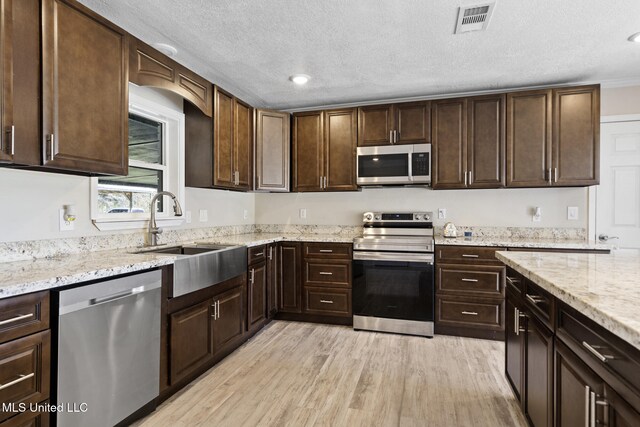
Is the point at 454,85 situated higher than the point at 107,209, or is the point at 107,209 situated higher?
the point at 454,85

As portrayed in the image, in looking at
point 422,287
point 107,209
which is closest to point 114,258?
point 107,209

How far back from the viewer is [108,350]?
5.53 feet

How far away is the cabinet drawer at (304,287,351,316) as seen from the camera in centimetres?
351

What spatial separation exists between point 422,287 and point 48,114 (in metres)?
3.01

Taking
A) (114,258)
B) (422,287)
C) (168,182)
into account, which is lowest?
(422,287)

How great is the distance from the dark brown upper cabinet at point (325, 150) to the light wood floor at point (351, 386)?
1.63 meters

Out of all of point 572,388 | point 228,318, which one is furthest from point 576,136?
point 228,318

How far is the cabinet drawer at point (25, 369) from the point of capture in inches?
50.2

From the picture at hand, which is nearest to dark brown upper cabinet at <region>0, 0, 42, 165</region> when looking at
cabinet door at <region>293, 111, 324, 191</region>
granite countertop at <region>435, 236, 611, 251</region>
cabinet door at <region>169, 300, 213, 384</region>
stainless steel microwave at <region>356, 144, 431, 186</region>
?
cabinet door at <region>169, 300, 213, 384</region>

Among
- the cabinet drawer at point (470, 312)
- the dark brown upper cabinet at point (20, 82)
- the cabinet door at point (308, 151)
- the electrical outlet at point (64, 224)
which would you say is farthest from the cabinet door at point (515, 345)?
the electrical outlet at point (64, 224)

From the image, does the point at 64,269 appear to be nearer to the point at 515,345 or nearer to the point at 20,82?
the point at 20,82

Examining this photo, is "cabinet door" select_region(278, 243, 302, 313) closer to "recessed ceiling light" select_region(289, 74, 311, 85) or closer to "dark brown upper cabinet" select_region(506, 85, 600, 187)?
"recessed ceiling light" select_region(289, 74, 311, 85)

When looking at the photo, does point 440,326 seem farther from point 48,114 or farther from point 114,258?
point 48,114

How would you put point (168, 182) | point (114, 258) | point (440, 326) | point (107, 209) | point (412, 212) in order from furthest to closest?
point (412, 212), point (440, 326), point (168, 182), point (107, 209), point (114, 258)
